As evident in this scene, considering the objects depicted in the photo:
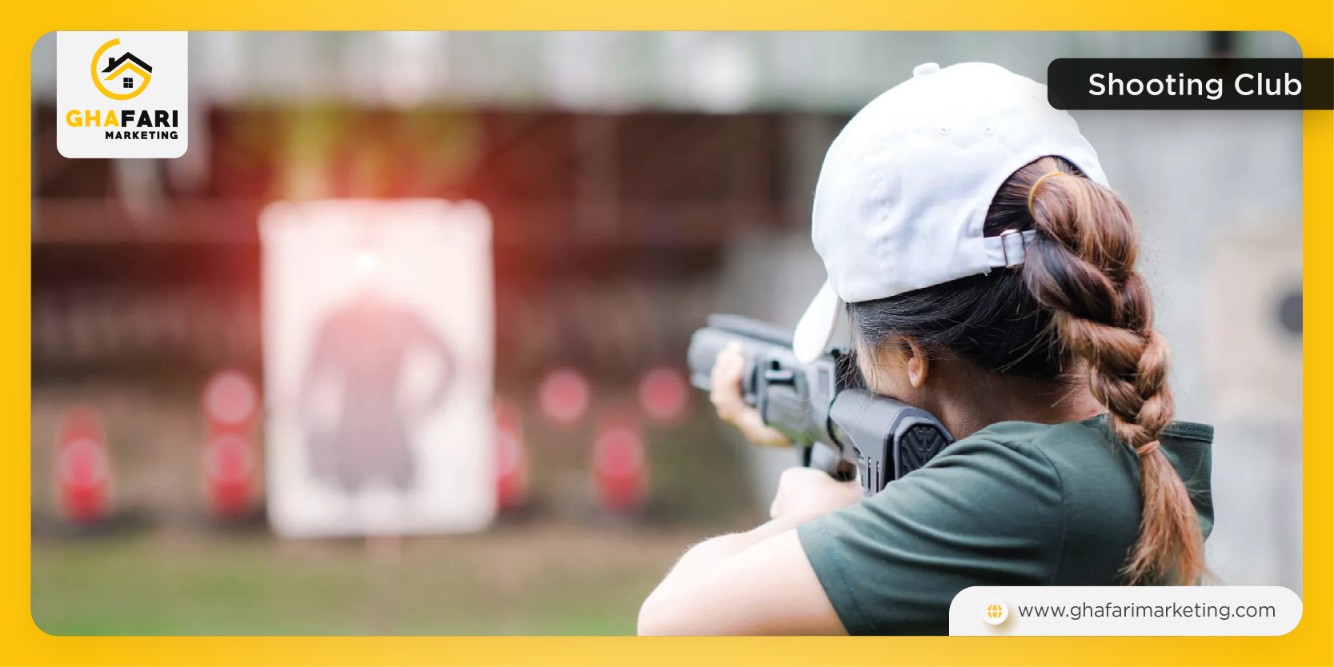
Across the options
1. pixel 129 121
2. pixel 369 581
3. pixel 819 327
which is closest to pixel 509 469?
pixel 369 581

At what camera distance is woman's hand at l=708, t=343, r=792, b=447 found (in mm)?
1314

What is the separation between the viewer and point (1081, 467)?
79cm

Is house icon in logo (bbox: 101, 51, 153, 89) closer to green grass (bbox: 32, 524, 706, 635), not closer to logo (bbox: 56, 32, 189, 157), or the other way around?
logo (bbox: 56, 32, 189, 157)

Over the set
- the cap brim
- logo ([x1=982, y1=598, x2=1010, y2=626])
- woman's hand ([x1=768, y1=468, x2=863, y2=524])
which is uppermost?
the cap brim

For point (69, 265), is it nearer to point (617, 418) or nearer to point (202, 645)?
point (617, 418)

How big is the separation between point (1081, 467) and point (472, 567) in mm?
3582

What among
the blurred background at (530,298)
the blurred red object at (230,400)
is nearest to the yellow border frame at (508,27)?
the blurred background at (530,298)

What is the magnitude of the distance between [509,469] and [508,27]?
146 inches

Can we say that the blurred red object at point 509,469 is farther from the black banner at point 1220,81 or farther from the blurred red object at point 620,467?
the black banner at point 1220,81

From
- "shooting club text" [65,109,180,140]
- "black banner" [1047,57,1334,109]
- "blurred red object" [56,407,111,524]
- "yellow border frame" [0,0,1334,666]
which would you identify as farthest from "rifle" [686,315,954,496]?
"blurred red object" [56,407,111,524]

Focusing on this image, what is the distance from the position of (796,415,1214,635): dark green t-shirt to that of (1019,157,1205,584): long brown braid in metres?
0.02

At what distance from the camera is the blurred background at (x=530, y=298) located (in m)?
2.41

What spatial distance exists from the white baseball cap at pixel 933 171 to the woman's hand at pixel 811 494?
0.23 metres

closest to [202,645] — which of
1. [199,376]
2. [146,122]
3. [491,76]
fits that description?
[146,122]
